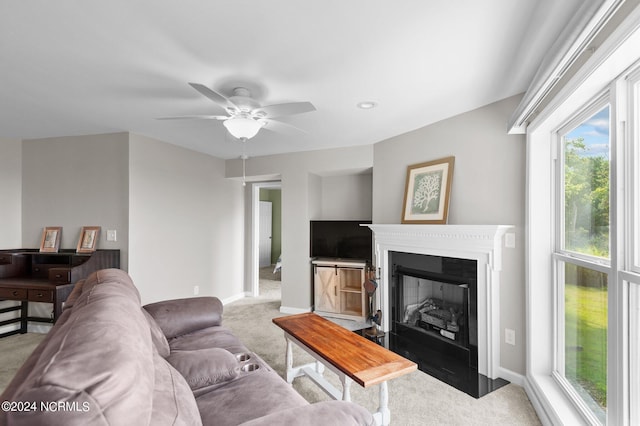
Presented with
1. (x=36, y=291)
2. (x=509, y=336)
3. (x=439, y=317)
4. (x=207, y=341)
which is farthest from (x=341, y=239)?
(x=36, y=291)

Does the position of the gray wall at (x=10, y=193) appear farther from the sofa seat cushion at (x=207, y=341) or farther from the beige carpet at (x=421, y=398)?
the sofa seat cushion at (x=207, y=341)

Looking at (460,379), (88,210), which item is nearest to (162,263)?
(88,210)

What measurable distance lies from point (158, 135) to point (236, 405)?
3305 millimetres

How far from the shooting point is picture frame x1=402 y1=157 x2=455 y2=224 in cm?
313

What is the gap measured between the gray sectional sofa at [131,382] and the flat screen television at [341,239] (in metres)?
2.53

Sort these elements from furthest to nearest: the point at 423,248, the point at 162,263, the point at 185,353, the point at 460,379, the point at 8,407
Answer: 1. the point at 162,263
2. the point at 423,248
3. the point at 460,379
4. the point at 185,353
5. the point at 8,407

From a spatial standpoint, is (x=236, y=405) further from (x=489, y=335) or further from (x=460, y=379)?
(x=489, y=335)

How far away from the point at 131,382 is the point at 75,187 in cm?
394

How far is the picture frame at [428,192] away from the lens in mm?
3127

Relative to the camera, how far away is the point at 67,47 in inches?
73.2

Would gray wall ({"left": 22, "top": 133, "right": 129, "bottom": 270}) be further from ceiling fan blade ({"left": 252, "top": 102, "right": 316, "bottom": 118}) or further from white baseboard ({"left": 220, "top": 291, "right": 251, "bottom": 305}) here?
ceiling fan blade ({"left": 252, "top": 102, "right": 316, "bottom": 118})

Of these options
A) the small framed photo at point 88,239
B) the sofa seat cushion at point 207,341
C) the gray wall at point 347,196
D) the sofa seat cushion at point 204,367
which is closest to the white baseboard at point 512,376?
the sofa seat cushion at point 207,341

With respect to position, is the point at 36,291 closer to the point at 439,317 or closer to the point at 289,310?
the point at 289,310

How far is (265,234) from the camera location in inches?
343
